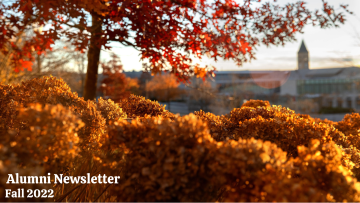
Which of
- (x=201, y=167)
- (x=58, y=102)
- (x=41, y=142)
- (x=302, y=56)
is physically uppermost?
(x=302, y=56)

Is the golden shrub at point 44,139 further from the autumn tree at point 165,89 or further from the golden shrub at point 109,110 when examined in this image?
the autumn tree at point 165,89

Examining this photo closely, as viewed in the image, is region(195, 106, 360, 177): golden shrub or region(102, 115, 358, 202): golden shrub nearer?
region(102, 115, 358, 202): golden shrub

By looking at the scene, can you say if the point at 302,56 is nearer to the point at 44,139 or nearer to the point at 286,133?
the point at 286,133

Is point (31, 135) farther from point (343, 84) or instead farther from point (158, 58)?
point (343, 84)

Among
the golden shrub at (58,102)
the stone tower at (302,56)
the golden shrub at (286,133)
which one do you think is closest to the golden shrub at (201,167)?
the golden shrub at (286,133)

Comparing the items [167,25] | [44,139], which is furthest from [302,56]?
[44,139]

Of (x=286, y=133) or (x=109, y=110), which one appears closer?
(x=286, y=133)

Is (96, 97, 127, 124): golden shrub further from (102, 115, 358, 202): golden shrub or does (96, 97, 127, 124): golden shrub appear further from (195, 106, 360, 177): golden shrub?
(102, 115, 358, 202): golden shrub

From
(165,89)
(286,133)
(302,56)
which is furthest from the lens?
(302,56)

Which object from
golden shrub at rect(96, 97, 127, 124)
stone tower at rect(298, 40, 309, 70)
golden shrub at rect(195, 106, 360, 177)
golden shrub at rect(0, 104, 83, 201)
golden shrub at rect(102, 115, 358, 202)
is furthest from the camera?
stone tower at rect(298, 40, 309, 70)

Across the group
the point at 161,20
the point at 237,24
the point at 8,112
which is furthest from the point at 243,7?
the point at 8,112

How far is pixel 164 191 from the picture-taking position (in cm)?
183

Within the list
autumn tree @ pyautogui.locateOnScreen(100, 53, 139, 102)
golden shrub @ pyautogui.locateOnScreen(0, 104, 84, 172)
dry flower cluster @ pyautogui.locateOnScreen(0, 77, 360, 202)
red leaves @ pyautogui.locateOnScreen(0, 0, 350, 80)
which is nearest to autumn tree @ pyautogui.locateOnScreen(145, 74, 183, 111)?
autumn tree @ pyautogui.locateOnScreen(100, 53, 139, 102)

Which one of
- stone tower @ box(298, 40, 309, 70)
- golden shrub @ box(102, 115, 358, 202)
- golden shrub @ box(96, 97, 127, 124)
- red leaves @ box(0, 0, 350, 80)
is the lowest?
golden shrub @ box(102, 115, 358, 202)
